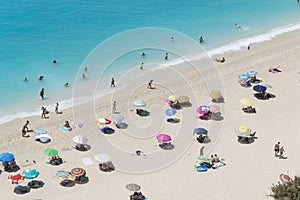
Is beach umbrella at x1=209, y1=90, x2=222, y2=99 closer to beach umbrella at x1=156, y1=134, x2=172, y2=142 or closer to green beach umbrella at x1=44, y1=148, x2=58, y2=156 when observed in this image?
beach umbrella at x1=156, y1=134, x2=172, y2=142

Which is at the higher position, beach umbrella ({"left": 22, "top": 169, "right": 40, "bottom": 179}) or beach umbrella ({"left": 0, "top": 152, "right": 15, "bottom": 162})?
beach umbrella ({"left": 0, "top": 152, "right": 15, "bottom": 162})

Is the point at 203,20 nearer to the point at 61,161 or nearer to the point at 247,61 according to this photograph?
the point at 247,61

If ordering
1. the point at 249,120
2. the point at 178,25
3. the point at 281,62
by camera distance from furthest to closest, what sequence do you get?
the point at 178,25
the point at 281,62
the point at 249,120

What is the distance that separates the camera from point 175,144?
110 feet

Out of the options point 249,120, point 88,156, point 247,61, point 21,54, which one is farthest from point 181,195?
point 21,54

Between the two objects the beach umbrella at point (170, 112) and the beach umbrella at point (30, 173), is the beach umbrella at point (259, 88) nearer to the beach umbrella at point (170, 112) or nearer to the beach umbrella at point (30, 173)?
the beach umbrella at point (170, 112)

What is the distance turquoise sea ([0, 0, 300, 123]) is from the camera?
44.4 meters

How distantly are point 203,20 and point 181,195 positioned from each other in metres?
37.6

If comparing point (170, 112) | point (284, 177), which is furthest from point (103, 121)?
point (284, 177)

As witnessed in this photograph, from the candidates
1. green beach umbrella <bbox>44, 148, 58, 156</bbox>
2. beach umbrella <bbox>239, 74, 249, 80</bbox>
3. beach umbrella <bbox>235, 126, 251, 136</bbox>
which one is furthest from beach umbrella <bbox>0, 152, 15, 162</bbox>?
beach umbrella <bbox>239, 74, 249, 80</bbox>

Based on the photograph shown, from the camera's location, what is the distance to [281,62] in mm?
47812

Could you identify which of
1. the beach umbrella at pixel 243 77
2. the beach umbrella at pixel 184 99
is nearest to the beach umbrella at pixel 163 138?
the beach umbrella at pixel 184 99

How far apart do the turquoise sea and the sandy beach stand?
5633 millimetres

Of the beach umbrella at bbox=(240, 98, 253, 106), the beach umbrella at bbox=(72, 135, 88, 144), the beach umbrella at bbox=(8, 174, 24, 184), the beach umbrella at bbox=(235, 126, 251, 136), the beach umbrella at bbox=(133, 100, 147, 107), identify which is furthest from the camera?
the beach umbrella at bbox=(133, 100, 147, 107)
